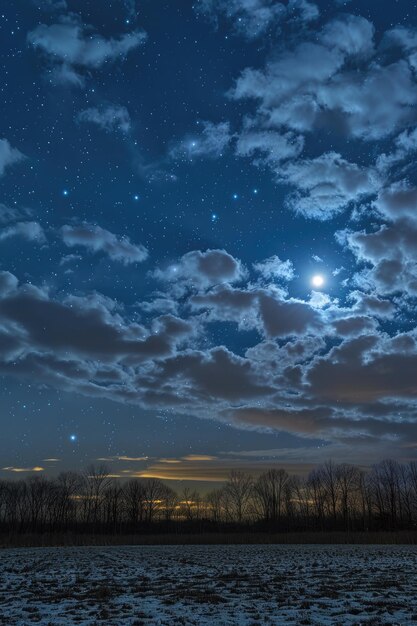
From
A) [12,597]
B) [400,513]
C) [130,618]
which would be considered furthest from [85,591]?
[400,513]

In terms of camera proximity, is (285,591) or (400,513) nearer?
(285,591)

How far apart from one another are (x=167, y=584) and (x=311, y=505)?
137 meters

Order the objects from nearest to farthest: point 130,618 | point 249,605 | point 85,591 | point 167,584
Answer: point 130,618 → point 249,605 → point 85,591 → point 167,584

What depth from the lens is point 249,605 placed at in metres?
15.1

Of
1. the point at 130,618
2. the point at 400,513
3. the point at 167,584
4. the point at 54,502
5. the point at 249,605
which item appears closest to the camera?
the point at 130,618

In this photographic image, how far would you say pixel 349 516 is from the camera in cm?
13850

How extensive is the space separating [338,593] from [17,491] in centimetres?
15057

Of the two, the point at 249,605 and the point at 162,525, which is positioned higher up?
the point at 249,605

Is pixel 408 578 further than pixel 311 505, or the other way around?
pixel 311 505

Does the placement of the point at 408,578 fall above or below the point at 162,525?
above

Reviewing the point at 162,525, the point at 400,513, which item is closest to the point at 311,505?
the point at 400,513

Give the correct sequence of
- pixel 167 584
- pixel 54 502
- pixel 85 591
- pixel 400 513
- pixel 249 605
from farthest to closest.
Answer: pixel 54 502
pixel 400 513
pixel 167 584
pixel 85 591
pixel 249 605

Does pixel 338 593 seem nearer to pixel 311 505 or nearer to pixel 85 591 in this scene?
pixel 85 591

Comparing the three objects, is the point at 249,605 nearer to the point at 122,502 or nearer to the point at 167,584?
the point at 167,584
